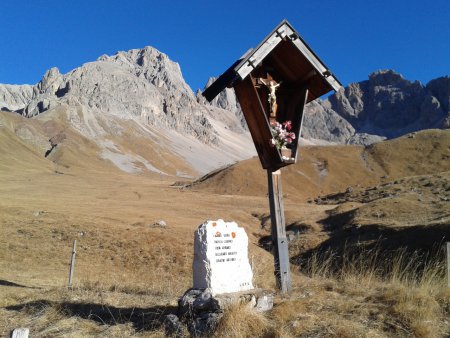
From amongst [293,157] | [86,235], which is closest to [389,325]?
[293,157]

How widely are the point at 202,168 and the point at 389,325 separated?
18772cm

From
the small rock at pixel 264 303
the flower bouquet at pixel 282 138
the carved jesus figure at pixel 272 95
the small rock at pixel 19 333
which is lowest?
the small rock at pixel 19 333

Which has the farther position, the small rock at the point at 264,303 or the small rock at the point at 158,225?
the small rock at the point at 158,225

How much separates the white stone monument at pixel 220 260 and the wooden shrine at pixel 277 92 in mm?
909

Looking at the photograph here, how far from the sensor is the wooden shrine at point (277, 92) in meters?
8.46

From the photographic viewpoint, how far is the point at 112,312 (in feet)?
26.6

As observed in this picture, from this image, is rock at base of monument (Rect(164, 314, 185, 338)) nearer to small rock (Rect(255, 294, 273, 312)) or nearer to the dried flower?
small rock (Rect(255, 294, 273, 312))

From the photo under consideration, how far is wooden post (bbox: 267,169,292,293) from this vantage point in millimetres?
8016

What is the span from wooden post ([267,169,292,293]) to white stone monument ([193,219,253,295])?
0.73 meters

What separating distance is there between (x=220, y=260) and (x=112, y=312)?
7.88 feet

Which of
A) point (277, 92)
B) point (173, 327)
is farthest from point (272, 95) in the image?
point (173, 327)

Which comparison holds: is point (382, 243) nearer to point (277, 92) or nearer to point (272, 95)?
point (277, 92)

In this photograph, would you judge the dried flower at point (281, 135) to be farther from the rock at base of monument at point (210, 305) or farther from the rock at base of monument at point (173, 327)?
the rock at base of monument at point (173, 327)

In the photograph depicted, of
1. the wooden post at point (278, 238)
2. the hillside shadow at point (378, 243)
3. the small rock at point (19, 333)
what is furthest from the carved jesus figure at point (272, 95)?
the hillside shadow at point (378, 243)
